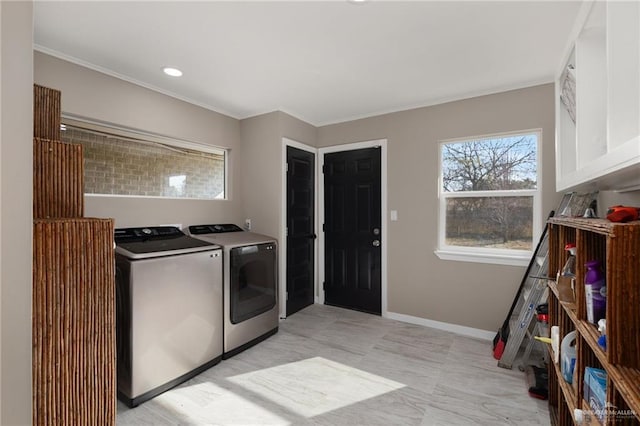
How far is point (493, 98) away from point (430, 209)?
1.23 metres

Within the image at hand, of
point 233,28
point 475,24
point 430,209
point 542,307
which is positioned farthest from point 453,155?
point 233,28

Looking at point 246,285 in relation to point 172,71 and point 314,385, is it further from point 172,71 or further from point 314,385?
point 172,71

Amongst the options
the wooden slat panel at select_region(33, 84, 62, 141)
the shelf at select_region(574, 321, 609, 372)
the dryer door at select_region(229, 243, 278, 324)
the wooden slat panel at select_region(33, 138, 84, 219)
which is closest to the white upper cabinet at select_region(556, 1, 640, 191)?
the shelf at select_region(574, 321, 609, 372)

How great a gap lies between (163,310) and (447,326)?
2.72m

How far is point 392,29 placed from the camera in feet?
6.25

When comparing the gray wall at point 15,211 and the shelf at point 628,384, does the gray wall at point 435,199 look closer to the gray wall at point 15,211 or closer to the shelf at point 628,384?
the shelf at point 628,384

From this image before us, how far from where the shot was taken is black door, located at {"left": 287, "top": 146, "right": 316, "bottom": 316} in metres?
3.58

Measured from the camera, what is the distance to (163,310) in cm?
209

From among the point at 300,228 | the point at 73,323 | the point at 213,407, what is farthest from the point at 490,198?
the point at 73,323

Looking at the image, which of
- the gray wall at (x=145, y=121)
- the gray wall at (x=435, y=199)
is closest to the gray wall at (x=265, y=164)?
the gray wall at (x=145, y=121)

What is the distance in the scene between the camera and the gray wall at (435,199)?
8.96 feet

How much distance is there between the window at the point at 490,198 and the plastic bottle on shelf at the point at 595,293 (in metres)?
1.80

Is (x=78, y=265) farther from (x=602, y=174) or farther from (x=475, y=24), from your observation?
(x=475, y=24)

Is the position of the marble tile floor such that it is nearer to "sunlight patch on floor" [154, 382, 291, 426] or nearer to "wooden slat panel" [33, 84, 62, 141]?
"sunlight patch on floor" [154, 382, 291, 426]
